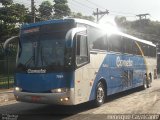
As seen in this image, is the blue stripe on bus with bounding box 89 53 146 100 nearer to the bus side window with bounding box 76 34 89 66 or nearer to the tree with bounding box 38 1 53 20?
the bus side window with bounding box 76 34 89 66

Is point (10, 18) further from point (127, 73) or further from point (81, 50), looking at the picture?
point (81, 50)

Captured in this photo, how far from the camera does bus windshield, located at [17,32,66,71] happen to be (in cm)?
1124

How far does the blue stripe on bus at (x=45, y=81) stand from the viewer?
11.1 metres

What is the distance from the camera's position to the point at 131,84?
18.6 m

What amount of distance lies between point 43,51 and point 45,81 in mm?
1011

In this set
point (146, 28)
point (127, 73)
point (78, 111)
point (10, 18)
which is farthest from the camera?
point (146, 28)

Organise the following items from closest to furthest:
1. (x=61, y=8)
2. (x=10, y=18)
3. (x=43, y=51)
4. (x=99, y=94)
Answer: (x=43, y=51) → (x=99, y=94) → (x=10, y=18) → (x=61, y=8)

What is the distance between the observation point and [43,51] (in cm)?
1148

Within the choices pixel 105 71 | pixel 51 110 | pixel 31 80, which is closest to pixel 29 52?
pixel 31 80

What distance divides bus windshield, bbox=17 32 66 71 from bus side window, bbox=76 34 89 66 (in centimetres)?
54

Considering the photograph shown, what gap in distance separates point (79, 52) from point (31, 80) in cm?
184

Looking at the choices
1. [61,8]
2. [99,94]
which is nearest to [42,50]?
[99,94]

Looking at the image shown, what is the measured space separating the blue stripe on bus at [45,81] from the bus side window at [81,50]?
0.71 m

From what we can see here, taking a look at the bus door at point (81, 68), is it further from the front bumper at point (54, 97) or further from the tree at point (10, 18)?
the tree at point (10, 18)
